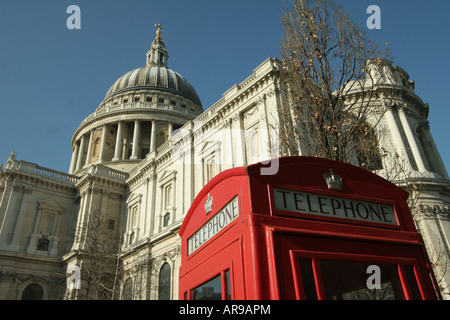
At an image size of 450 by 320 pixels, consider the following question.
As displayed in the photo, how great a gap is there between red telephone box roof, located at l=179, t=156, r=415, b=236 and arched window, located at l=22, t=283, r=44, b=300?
95.3ft

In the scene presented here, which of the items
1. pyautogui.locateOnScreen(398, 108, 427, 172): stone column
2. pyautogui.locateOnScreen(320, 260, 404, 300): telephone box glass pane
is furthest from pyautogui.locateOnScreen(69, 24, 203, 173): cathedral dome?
pyautogui.locateOnScreen(320, 260, 404, 300): telephone box glass pane

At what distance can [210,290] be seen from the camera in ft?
10.6

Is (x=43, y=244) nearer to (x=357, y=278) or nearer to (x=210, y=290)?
(x=210, y=290)

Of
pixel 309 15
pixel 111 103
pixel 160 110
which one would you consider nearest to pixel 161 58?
pixel 111 103

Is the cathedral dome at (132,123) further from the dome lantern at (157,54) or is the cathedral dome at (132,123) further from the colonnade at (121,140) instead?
the dome lantern at (157,54)

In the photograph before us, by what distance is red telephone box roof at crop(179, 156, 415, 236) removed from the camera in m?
2.98

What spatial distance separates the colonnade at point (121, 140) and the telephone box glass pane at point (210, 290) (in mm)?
37085

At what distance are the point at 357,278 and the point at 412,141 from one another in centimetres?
2012

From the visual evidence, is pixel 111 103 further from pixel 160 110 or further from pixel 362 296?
pixel 362 296

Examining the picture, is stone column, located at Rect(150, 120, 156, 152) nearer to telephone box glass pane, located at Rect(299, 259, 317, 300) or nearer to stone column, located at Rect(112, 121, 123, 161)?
stone column, located at Rect(112, 121, 123, 161)

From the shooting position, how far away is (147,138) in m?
43.5

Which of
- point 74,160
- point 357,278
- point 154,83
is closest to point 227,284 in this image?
point 357,278

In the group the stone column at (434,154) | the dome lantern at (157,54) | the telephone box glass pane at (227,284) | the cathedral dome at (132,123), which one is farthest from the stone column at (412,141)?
the dome lantern at (157,54)

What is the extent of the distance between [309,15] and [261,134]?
363 inches
